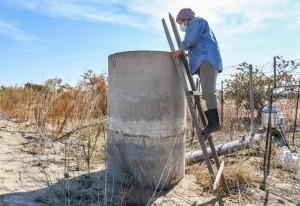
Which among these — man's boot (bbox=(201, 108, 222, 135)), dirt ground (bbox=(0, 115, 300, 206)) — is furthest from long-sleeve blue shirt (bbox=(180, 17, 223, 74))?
dirt ground (bbox=(0, 115, 300, 206))

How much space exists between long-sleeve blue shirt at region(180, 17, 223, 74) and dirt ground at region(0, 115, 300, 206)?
4.97 feet

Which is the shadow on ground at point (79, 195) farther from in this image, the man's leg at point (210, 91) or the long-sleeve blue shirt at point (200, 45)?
the long-sleeve blue shirt at point (200, 45)

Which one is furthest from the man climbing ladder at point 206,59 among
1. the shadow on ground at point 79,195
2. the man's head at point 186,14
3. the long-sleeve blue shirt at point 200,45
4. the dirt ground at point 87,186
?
the shadow on ground at point 79,195

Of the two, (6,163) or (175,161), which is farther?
(6,163)

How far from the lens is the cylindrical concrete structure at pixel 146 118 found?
3543 millimetres

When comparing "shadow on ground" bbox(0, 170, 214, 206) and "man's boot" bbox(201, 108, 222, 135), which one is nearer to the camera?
"shadow on ground" bbox(0, 170, 214, 206)

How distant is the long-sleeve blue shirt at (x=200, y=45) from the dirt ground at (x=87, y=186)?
1.52m

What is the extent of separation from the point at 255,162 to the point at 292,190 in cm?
121

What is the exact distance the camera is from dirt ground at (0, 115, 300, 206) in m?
3.15

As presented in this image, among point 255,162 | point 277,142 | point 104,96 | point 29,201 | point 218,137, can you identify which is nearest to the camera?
point 29,201

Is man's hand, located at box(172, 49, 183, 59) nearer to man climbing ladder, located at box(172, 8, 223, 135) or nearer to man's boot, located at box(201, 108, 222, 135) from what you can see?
man climbing ladder, located at box(172, 8, 223, 135)

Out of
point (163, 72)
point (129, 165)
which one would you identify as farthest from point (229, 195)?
point (163, 72)

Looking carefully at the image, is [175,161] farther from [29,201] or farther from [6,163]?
[6,163]

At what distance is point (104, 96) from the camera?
33.4 feet
